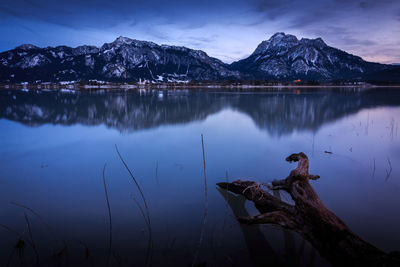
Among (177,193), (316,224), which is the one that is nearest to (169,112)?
(177,193)

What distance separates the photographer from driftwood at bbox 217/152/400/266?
3.98m

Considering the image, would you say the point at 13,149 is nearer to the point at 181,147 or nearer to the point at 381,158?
the point at 181,147

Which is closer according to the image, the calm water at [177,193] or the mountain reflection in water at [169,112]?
the calm water at [177,193]

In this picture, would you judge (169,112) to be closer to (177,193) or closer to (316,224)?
(177,193)

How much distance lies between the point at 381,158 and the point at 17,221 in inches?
615

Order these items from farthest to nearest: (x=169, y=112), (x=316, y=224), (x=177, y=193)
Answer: (x=169, y=112) → (x=177, y=193) → (x=316, y=224)

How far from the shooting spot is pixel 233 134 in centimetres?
1852

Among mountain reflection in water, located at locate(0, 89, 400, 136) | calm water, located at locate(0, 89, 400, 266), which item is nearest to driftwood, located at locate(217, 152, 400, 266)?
calm water, located at locate(0, 89, 400, 266)

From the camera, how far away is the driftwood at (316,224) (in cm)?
398

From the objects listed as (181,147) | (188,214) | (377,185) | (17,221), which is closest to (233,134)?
(181,147)

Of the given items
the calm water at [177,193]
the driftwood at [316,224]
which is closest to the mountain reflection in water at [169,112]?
the calm water at [177,193]

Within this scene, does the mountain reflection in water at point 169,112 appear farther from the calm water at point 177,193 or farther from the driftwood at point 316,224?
the driftwood at point 316,224

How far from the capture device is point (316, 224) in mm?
4969

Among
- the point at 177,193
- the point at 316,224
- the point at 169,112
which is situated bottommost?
the point at 177,193
